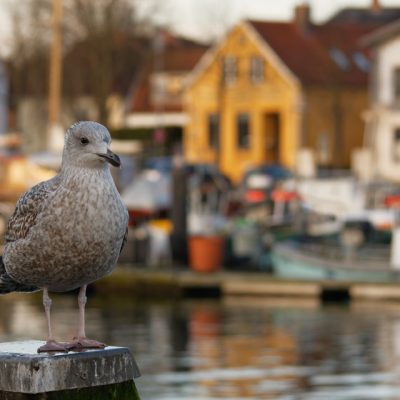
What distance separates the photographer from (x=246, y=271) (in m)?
40.1

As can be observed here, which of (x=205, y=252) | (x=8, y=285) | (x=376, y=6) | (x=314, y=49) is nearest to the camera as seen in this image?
(x=8, y=285)

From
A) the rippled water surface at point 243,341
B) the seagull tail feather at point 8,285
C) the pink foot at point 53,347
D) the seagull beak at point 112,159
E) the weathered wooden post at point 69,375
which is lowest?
the rippled water surface at point 243,341

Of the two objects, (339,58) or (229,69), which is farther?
(229,69)

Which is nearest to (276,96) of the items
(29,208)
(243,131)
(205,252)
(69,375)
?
(243,131)

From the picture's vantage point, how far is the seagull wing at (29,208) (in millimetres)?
7352

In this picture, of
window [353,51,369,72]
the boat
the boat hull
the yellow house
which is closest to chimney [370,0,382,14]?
the yellow house

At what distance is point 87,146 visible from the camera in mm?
7113

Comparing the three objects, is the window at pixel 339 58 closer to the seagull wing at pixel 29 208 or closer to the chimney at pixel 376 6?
the chimney at pixel 376 6

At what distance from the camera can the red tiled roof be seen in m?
84.0

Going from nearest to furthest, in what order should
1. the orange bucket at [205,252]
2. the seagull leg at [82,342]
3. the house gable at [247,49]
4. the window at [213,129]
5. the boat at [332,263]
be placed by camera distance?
the seagull leg at [82,342] < the boat at [332,263] < the orange bucket at [205,252] < the house gable at [247,49] < the window at [213,129]

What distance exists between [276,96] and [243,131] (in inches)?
99.1

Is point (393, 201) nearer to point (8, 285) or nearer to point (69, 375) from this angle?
point (8, 285)

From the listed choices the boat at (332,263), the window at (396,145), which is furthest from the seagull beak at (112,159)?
the window at (396,145)

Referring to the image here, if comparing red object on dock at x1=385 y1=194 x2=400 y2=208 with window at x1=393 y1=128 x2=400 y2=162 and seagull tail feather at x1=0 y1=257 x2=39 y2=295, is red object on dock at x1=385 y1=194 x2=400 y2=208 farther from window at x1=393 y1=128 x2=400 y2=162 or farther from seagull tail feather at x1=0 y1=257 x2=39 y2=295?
seagull tail feather at x1=0 y1=257 x2=39 y2=295
